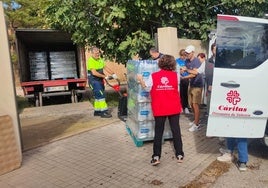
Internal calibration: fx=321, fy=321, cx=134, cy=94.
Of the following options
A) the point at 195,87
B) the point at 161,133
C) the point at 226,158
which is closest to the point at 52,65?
the point at 195,87

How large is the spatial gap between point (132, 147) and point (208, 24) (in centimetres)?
559

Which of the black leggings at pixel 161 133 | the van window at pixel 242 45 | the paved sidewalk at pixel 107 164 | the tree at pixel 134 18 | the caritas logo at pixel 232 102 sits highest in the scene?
the tree at pixel 134 18

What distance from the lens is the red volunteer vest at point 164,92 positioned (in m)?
4.80

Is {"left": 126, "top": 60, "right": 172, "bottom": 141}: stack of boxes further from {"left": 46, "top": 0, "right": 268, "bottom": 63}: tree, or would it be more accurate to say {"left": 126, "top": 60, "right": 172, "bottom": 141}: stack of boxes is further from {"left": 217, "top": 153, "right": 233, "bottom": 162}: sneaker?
{"left": 46, "top": 0, "right": 268, "bottom": 63}: tree

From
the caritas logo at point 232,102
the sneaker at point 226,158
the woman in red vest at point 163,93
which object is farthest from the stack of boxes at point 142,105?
the caritas logo at point 232,102

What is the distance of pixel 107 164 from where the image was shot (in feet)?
16.8

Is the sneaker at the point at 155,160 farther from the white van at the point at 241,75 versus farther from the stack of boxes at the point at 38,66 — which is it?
the stack of boxes at the point at 38,66

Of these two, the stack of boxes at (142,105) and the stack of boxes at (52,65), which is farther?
the stack of boxes at (52,65)

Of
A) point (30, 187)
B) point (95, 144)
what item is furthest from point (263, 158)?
point (30, 187)

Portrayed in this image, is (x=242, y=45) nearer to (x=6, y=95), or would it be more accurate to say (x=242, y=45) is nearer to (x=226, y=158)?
(x=226, y=158)

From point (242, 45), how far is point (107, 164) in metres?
2.72

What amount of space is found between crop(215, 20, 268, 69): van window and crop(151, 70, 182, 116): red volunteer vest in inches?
29.2

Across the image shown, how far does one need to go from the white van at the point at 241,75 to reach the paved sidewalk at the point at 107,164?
3.25ft

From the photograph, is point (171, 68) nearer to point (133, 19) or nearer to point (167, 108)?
point (167, 108)
